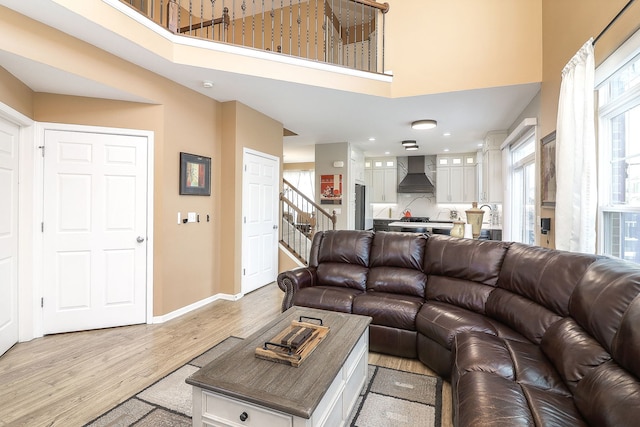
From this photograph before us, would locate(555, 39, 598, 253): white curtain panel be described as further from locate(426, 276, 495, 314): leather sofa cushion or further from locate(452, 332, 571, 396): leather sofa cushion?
locate(452, 332, 571, 396): leather sofa cushion

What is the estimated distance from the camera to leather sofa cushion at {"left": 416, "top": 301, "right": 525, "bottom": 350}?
2.18m

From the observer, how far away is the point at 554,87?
3012mm

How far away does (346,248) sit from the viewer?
3.41 meters

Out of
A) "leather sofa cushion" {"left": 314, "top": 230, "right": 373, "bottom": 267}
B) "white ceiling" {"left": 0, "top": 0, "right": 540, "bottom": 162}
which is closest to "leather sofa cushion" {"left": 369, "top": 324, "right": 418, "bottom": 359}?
"leather sofa cushion" {"left": 314, "top": 230, "right": 373, "bottom": 267}

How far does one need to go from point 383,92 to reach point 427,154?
4829 mm

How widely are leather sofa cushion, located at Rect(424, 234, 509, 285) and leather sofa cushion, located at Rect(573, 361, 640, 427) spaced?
129 cm

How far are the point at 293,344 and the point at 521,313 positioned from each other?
162 cm

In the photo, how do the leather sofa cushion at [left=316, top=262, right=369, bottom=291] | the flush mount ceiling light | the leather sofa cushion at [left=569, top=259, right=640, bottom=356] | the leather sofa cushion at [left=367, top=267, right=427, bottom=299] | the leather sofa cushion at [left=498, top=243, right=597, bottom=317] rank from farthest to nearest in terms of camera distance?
the flush mount ceiling light, the leather sofa cushion at [left=316, top=262, right=369, bottom=291], the leather sofa cushion at [left=367, top=267, right=427, bottom=299], the leather sofa cushion at [left=498, top=243, right=597, bottom=317], the leather sofa cushion at [left=569, top=259, right=640, bottom=356]

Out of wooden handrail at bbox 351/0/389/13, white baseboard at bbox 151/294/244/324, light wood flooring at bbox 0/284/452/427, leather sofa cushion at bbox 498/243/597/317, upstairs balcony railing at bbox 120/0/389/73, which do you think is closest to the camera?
leather sofa cushion at bbox 498/243/597/317

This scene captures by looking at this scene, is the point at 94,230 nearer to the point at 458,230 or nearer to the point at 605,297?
the point at 458,230

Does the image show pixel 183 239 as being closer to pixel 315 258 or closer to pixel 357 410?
pixel 315 258

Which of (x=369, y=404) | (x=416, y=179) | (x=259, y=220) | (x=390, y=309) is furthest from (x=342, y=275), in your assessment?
(x=416, y=179)

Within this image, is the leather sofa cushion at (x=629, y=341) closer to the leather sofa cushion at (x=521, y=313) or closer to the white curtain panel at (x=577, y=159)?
the leather sofa cushion at (x=521, y=313)

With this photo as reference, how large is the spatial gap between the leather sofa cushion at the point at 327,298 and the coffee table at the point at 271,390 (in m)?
1.05
